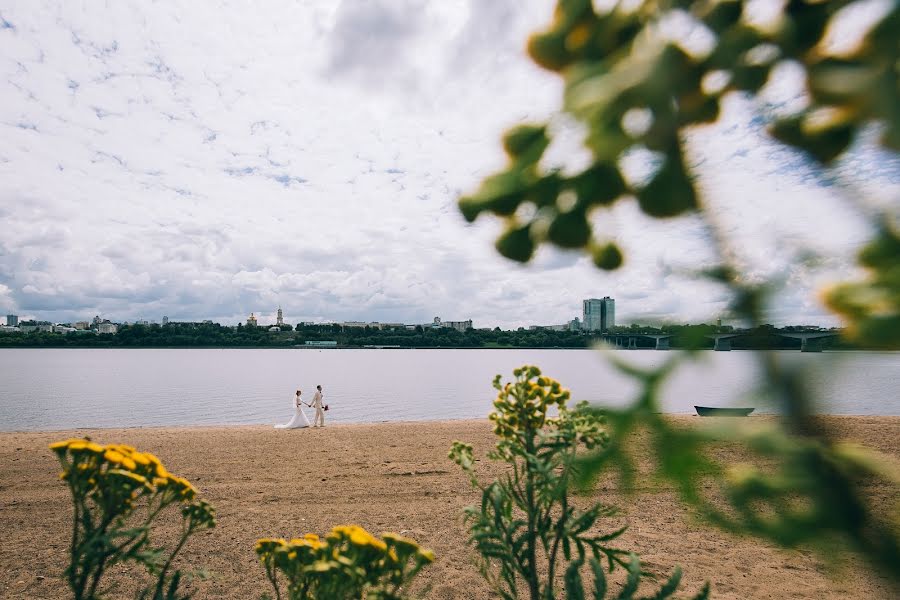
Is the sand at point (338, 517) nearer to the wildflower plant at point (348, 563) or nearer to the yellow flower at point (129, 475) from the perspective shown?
the wildflower plant at point (348, 563)

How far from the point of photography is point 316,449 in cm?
1589

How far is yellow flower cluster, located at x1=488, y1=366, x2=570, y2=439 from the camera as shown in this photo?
3172 mm

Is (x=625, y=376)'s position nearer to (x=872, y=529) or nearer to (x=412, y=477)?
(x=872, y=529)

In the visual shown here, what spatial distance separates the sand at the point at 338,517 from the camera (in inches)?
258

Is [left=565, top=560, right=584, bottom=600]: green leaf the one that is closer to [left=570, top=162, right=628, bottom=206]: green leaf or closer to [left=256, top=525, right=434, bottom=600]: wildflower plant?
[left=256, top=525, right=434, bottom=600]: wildflower plant

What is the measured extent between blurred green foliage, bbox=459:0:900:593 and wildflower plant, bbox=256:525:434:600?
1.17 m

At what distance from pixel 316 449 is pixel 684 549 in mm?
11055

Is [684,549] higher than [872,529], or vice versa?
[872,529]

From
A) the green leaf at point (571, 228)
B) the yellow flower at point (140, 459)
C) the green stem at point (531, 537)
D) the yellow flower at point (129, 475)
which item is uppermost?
the green leaf at point (571, 228)

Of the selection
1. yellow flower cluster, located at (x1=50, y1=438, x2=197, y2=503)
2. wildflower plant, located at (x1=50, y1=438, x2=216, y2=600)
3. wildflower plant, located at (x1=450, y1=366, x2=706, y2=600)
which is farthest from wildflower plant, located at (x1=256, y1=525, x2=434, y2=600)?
wildflower plant, located at (x1=450, y1=366, x2=706, y2=600)

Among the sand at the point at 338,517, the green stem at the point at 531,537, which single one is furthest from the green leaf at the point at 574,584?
the sand at the point at 338,517

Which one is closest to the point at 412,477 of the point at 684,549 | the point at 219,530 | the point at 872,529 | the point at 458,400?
the point at 219,530

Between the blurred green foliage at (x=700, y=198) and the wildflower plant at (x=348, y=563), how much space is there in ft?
3.85

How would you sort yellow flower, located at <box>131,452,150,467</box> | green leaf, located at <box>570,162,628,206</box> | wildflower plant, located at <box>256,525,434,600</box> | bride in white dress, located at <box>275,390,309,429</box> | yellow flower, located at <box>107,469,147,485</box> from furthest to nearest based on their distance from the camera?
1. bride in white dress, located at <box>275,390,309,429</box>
2. yellow flower, located at <box>131,452,150,467</box>
3. yellow flower, located at <box>107,469,147,485</box>
4. wildflower plant, located at <box>256,525,434,600</box>
5. green leaf, located at <box>570,162,628,206</box>
